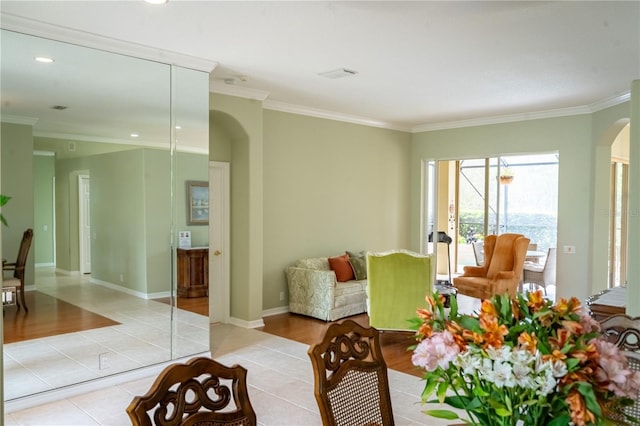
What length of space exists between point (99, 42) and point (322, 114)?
3.67m

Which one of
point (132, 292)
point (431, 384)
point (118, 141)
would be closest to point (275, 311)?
point (132, 292)

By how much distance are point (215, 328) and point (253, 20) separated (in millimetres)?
3799

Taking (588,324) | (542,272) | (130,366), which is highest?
(588,324)

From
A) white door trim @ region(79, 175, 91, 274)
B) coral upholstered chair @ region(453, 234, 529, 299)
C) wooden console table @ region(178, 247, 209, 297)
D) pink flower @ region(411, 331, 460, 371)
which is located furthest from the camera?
coral upholstered chair @ region(453, 234, 529, 299)

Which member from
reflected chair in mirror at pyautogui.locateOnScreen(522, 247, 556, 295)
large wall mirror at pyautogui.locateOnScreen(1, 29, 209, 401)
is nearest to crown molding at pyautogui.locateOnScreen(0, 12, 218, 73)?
large wall mirror at pyautogui.locateOnScreen(1, 29, 209, 401)

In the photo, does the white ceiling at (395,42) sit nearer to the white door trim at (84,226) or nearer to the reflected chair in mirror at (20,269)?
the white door trim at (84,226)

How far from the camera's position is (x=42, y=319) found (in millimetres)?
3820

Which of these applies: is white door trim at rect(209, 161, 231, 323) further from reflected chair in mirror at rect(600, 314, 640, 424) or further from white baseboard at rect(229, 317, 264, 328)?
reflected chair in mirror at rect(600, 314, 640, 424)

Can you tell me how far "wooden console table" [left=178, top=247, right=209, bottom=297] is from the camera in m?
4.79

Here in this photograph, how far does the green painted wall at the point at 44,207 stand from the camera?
12.7 ft

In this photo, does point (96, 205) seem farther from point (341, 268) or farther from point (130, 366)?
point (341, 268)

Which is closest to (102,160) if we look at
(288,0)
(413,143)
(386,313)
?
(288,0)

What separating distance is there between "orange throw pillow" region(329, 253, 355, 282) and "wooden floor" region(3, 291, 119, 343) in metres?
3.41

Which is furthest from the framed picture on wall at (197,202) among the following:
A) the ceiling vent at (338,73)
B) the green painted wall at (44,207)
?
the ceiling vent at (338,73)
